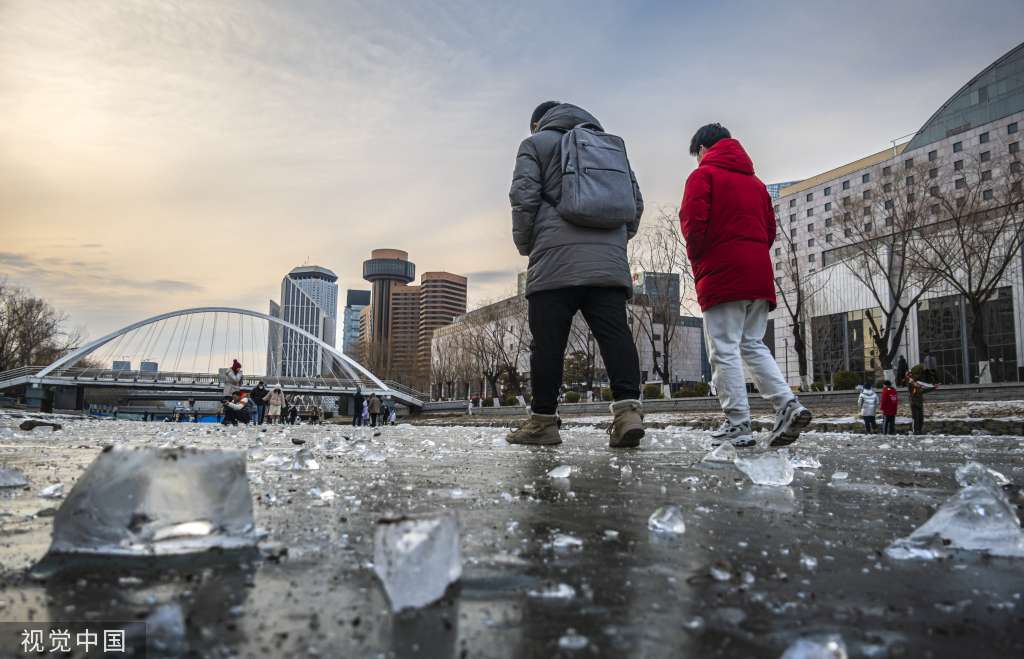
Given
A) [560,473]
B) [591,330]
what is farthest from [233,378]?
[560,473]

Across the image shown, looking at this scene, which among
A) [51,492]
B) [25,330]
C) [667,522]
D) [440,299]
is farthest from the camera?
[440,299]

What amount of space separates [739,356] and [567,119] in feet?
6.31

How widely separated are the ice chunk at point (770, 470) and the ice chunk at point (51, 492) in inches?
86.6

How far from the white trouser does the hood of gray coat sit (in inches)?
58.8

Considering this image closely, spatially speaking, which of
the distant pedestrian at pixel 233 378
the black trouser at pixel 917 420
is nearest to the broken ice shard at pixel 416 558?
the black trouser at pixel 917 420

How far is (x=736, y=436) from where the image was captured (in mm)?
3648

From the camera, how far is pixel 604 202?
3.59 metres

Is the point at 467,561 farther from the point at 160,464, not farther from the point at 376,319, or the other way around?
the point at 376,319

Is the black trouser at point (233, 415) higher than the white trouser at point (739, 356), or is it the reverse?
the white trouser at point (739, 356)

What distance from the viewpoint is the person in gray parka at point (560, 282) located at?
361 cm

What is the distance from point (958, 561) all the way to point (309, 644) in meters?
1.09

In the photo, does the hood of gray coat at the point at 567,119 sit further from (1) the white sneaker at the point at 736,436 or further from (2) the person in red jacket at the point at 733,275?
(1) the white sneaker at the point at 736,436

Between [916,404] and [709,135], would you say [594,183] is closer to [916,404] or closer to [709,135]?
[709,135]

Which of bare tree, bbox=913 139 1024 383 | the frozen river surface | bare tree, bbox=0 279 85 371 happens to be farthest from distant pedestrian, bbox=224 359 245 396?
bare tree, bbox=0 279 85 371
